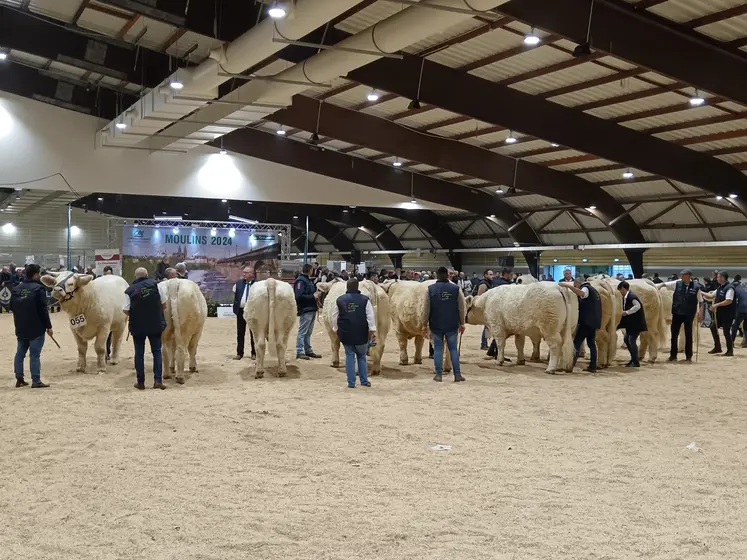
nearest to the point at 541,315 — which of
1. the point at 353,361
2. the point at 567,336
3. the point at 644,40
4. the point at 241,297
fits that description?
the point at 567,336

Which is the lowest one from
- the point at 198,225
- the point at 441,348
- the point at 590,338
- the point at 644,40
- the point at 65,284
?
the point at 441,348

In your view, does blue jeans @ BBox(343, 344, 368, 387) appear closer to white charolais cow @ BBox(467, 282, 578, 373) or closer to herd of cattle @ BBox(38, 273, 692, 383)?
herd of cattle @ BBox(38, 273, 692, 383)

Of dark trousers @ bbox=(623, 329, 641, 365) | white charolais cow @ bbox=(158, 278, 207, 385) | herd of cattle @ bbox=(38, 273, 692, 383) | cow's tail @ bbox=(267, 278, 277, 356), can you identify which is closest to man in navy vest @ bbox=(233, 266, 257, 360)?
herd of cattle @ bbox=(38, 273, 692, 383)

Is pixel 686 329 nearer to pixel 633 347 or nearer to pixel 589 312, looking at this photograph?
pixel 633 347

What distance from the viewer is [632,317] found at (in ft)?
39.5

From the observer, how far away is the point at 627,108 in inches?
677

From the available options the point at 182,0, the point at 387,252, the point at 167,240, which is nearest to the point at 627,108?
the point at 182,0

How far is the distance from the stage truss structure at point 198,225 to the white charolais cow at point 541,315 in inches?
528

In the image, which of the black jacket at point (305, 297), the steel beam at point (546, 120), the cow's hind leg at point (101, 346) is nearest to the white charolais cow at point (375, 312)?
the black jacket at point (305, 297)

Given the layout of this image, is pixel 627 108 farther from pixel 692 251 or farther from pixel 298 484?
pixel 298 484

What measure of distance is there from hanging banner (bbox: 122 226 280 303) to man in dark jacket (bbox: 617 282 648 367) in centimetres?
1251

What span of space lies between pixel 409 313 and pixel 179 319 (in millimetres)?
3669

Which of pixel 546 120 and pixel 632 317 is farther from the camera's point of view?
pixel 546 120

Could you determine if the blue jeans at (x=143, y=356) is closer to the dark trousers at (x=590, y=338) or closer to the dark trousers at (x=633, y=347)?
the dark trousers at (x=590, y=338)
